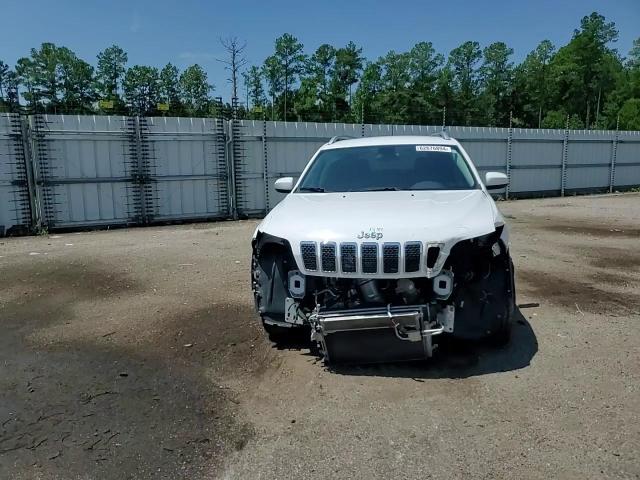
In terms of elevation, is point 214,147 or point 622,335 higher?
point 214,147

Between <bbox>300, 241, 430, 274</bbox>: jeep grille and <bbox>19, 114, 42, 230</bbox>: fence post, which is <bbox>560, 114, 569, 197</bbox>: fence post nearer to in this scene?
<bbox>19, 114, 42, 230</bbox>: fence post

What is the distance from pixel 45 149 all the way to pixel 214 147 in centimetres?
370

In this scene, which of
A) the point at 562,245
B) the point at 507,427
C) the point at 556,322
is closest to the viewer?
the point at 507,427

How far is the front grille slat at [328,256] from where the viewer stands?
321cm

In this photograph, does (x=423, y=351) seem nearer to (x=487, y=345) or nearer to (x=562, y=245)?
(x=487, y=345)

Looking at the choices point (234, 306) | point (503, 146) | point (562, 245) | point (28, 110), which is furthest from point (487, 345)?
point (503, 146)

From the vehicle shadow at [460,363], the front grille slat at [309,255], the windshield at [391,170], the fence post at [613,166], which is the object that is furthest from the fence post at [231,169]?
the fence post at [613,166]

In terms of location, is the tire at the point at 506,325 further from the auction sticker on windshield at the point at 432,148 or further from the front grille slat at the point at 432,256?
the auction sticker on windshield at the point at 432,148

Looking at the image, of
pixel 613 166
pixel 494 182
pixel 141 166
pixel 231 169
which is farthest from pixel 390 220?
pixel 613 166

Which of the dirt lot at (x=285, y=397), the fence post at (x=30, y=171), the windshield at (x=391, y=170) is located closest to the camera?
the dirt lot at (x=285, y=397)

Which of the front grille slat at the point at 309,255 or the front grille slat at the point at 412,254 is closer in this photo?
the front grille slat at the point at 412,254

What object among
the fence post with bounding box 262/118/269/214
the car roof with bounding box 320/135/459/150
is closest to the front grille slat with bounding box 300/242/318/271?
the car roof with bounding box 320/135/459/150

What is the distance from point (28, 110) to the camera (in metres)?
11.0

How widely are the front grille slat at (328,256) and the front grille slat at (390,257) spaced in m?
0.32
